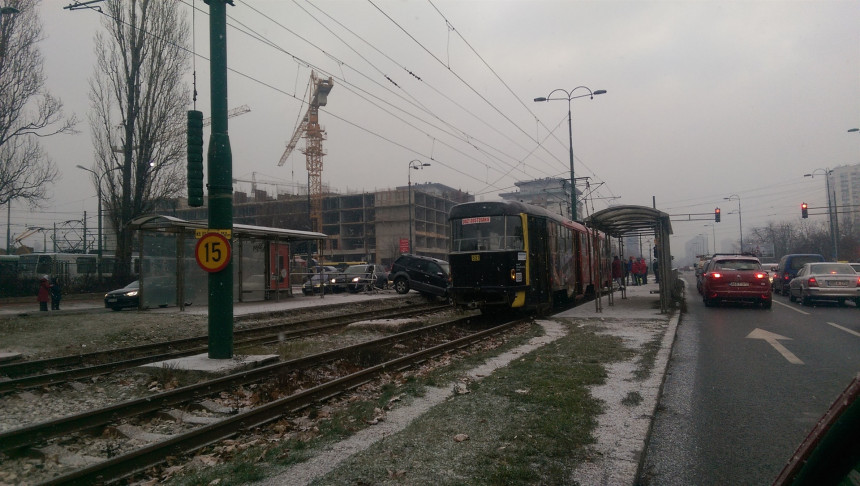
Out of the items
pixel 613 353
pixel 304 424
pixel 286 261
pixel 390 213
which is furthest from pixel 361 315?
pixel 390 213

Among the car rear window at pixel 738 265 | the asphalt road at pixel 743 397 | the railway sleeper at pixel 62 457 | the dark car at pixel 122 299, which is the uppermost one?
the car rear window at pixel 738 265

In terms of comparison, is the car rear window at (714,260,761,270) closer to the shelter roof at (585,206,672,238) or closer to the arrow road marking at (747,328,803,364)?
the shelter roof at (585,206,672,238)

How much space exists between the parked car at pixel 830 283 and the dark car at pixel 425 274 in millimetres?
13139

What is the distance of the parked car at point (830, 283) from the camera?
18.1 m

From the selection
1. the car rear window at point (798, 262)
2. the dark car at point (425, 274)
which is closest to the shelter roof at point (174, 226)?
the dark car at point (425, 274)

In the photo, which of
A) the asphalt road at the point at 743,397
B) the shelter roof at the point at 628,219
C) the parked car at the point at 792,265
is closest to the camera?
the asphalt road at the point at 743,397

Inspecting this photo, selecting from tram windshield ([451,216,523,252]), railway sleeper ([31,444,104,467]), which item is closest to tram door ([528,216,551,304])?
tram windshield ([451,216,523,252])

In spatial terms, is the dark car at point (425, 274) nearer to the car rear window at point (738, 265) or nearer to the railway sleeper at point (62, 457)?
the car rear window at point (738, 265)

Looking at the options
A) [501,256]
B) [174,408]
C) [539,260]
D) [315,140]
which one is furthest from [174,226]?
[315,140]

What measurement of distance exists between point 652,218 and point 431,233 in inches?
3090

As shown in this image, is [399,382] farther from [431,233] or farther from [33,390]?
Answer: [431,233]

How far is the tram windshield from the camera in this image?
1515cm

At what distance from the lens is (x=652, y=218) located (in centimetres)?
1848

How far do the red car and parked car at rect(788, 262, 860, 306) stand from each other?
6.20ft
